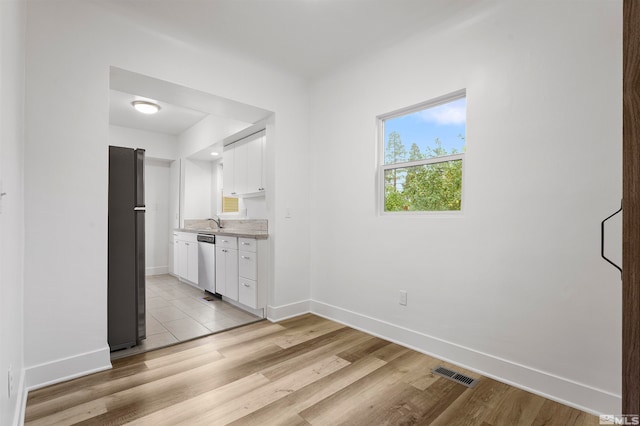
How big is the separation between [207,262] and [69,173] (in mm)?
2562

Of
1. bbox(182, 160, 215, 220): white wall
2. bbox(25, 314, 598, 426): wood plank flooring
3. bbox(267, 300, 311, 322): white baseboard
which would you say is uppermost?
bbox(182, 160, 215, 220): white wall

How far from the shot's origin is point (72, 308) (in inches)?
88.4

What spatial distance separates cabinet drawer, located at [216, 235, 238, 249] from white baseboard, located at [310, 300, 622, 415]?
1.69 metres

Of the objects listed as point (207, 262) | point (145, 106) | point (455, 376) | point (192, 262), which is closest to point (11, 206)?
point (455, 376)

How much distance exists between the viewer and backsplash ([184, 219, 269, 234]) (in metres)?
4.64

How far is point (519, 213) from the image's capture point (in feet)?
7.06

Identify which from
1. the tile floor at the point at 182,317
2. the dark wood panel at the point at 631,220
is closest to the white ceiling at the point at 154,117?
the tile floor at the point at 182,317

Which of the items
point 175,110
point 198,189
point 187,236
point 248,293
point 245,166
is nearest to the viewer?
point 248,293

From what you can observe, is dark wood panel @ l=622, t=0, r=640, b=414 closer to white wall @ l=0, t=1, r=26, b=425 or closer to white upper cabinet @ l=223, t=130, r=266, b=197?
white wall @ l=0, t=1, r=26, b=425

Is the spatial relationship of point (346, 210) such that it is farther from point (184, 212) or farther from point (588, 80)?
point (184, 212)

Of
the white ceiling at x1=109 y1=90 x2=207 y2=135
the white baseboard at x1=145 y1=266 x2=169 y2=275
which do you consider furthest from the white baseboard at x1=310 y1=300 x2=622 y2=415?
the white baseboard at x1=145 y1=266 x2=169 y2=275

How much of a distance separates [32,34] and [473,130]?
3129 mm

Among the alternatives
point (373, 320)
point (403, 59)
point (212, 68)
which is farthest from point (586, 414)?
point (212, 68)

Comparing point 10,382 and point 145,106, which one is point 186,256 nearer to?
point 145,106
